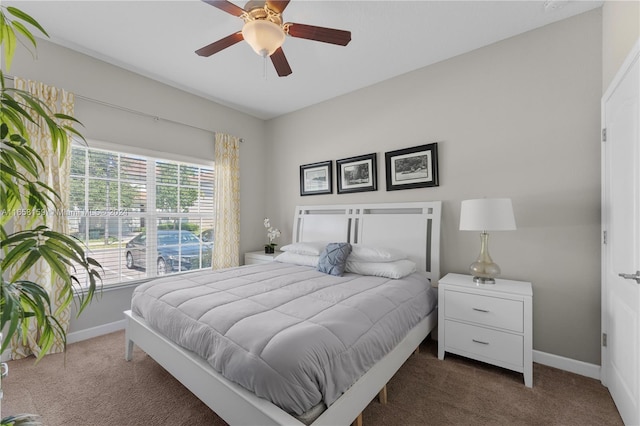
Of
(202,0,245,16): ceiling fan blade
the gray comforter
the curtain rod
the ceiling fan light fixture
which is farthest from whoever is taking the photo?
the curtain rod

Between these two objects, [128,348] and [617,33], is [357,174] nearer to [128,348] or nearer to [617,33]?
[617,33]

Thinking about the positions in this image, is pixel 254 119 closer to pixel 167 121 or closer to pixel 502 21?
pixel 167 121

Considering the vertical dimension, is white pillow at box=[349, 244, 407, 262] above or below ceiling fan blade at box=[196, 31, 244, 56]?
below

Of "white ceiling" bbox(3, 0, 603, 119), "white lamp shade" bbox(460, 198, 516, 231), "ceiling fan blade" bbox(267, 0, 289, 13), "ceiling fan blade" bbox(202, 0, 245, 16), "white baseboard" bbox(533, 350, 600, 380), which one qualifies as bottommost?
"white baseboard" bbox(533, 350, 600, 380)

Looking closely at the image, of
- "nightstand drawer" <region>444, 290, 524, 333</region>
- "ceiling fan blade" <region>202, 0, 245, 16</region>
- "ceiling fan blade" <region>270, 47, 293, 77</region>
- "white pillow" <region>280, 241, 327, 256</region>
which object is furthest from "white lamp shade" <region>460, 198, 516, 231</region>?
"ceiling fan blade" <region>202, 0, 245, 16</region>

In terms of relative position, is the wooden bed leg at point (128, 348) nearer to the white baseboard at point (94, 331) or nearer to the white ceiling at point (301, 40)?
the white baseboard at point (94, 331)

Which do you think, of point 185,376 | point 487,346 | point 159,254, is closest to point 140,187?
point 159,254

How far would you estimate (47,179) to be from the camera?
266 centimetres

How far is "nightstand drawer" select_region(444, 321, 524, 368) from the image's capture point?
219cm

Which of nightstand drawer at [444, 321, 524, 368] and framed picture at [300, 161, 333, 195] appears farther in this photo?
framed picture at [300, 161, 333, 195]

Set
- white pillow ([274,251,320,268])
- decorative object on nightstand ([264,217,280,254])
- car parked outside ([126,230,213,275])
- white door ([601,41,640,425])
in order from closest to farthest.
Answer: white door ([601,41,640,425])
white pillow ([274,251,320,268])
car parked outside ([126,230,213,275])
decorative object on nightstand ([264,217,280,254])

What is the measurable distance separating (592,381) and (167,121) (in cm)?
482

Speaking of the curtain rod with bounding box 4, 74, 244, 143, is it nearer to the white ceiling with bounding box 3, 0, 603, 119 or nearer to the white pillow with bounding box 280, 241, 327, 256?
the white ceiling with bounding box 3, 0, 603, 119

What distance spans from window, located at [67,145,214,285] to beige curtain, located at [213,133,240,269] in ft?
0.51
